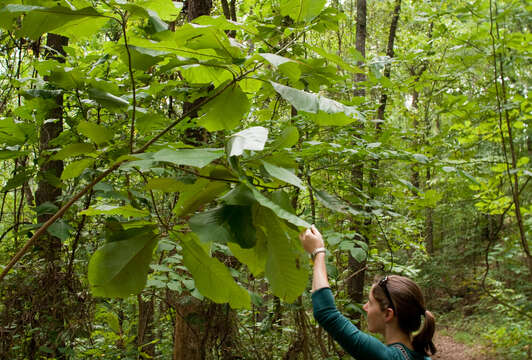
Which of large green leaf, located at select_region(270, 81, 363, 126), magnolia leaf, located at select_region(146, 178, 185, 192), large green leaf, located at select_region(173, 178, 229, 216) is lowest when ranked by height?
large green leaf, located at select_region(173, 178, 229, 216)

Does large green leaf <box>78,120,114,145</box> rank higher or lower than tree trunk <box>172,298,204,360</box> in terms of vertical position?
higher

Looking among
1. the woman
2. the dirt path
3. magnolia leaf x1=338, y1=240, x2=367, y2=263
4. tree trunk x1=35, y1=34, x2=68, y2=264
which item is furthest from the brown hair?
the dirt path

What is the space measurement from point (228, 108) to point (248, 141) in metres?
0.39

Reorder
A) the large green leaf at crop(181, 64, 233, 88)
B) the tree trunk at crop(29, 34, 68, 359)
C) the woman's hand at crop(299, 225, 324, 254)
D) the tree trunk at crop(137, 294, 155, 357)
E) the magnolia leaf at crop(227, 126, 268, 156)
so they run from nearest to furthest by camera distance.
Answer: the magnolia leaf at crop(227, 126, 268, 156) → the large green leaf at crop(181, 64, 233, 88) → the woman's hand at crop(299, 225, 324, 254) → the tree trunk at crop(29, 34, 68, 359) → the tree trunk at crop(137, 294, 155, 357)

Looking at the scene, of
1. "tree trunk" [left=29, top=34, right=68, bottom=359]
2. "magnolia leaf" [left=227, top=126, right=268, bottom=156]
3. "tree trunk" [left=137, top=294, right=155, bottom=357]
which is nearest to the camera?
"magnolia leaf" [left=227, top=126, right=268, bottom=156]

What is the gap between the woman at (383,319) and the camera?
175 centimetres

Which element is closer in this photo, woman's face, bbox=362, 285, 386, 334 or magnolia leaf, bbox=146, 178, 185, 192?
magnolia leaf, bbox=146, 178, 185, 192

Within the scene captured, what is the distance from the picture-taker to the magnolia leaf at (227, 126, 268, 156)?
512 mm

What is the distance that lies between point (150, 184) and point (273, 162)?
10.1 inches

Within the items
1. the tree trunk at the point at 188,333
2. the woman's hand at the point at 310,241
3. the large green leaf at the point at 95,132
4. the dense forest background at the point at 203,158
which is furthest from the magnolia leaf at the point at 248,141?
the tree trunk at the point at 188,333

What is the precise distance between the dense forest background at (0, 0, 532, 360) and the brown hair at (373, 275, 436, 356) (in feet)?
0.86

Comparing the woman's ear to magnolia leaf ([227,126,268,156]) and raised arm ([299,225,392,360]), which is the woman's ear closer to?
raised arm ([299,225,392,360])

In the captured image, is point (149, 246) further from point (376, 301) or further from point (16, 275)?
point (16, 275)

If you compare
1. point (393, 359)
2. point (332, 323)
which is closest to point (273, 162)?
point (332, 323)
